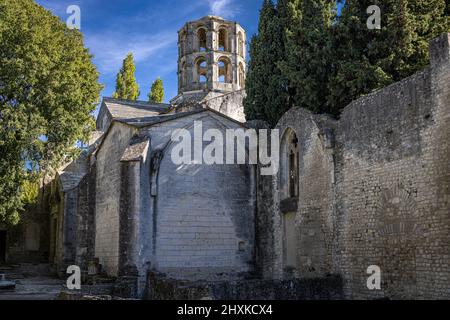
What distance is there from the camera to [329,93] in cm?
1753

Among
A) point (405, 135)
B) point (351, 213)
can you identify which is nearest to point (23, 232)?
point (351, 213)

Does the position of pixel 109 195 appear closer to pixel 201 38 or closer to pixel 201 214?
pixel 201 214

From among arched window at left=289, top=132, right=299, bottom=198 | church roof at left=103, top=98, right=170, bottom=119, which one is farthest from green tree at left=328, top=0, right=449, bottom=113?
church roof at left=103, top=98, right=170, bottom=119

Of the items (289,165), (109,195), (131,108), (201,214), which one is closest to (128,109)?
(131,108)

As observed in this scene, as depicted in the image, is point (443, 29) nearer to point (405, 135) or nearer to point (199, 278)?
point (405, 135)

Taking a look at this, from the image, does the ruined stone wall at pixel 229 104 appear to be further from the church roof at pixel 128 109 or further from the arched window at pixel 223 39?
the arched window at pixel 223 39

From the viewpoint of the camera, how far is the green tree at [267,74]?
2023 cm

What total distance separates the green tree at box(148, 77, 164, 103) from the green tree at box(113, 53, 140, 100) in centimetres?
139

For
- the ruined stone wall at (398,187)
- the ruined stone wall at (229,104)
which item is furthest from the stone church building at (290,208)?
the ruined stone wall at (229,104)

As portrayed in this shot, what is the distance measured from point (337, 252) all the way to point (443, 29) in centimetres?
732

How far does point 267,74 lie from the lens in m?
21.2

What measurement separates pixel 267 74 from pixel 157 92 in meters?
28.9

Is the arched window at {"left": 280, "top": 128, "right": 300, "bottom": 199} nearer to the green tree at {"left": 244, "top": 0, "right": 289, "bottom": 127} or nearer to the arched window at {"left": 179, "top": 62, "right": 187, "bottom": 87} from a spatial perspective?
the green tree at {"left": 244, "top": 0, "right": 289, "bottom": 127}

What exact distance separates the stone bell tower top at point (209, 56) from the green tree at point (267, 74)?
1590 centimetres
